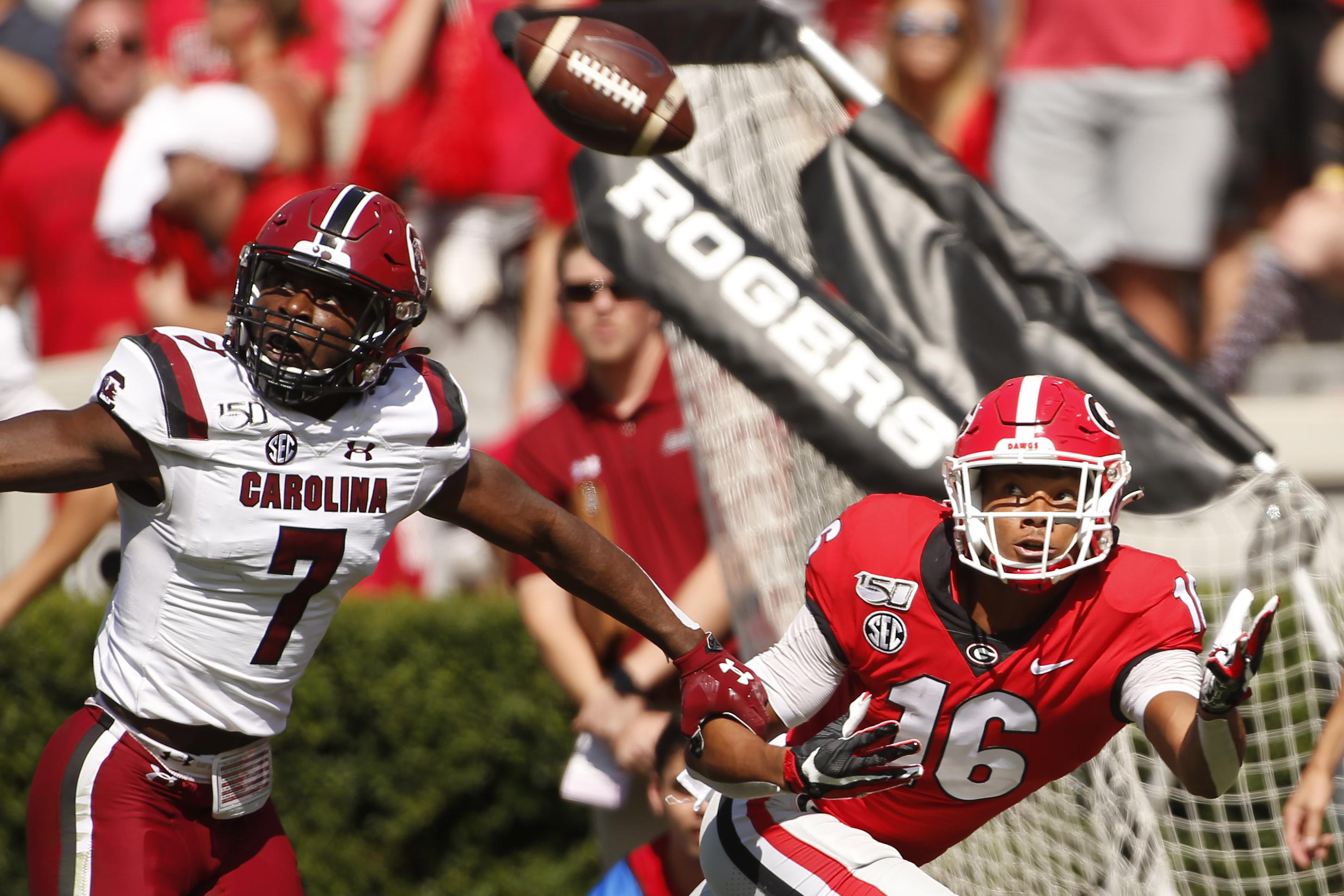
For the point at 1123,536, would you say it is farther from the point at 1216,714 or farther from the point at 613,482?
the point at 1216,714

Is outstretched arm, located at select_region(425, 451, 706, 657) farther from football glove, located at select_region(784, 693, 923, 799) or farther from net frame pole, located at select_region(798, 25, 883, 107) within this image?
net frame pole, located at select_region(798, 25, 883, 107)

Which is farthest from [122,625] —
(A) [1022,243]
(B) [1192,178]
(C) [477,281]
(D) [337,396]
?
(B) [1192,178]

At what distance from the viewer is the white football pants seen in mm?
3092

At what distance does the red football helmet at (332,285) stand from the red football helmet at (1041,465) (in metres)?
1.11

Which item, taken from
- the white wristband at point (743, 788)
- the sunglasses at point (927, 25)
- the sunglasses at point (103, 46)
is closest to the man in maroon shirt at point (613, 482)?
the white wristband at point (743, 788)

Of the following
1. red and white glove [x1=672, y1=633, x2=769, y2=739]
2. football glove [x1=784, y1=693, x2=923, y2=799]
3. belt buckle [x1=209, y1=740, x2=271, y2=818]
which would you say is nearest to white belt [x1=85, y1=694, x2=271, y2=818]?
belt buckle [x1=209, y1=740, x2=271, y2=818]

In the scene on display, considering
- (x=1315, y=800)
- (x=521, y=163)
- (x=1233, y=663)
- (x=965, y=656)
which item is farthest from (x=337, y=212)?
(x=521, y=163)

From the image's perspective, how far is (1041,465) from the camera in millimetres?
3045

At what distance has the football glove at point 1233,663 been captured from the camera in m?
2.61

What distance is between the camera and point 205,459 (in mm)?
3021

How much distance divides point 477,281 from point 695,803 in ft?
10.5

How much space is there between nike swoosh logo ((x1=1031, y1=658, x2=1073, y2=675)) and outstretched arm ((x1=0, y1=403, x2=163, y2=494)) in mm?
1666

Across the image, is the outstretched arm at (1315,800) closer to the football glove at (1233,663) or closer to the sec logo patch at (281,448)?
the football glove at (1233,663)

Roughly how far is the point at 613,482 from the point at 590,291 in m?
0.55
